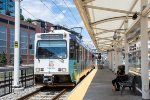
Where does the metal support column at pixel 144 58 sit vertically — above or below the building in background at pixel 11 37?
below

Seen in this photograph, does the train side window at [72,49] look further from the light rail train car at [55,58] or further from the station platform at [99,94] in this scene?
the station platform at [99,94]

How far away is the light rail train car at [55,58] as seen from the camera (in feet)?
60.4

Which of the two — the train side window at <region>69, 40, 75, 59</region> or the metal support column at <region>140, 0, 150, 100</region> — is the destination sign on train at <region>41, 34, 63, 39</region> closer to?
the train side window at <region>69, 40, 75, 59</region>

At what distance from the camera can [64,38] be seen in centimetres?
1878

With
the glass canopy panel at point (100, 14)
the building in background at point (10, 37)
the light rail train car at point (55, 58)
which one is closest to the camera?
the glass canopy panel at point (100, 14)

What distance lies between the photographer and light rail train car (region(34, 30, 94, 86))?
60.4 feet

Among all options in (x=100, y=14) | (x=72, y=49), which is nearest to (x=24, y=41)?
(x=72, y=49)

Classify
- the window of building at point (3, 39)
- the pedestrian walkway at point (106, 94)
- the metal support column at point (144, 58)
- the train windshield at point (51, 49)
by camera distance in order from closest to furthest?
the metal support column at point (144, 58)
the pedestrian walkway at point (106, 94)
the train windshield at point (51, 49)
the window of building at point (3, 39)

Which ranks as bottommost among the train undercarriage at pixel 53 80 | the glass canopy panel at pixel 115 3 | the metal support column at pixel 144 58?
the train undercarriage at pixel 53 80

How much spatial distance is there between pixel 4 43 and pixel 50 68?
72496 millimetres

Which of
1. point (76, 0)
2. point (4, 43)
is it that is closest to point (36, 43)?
point (76, 0)

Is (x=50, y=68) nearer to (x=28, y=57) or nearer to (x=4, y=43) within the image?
(x=4, y=43)

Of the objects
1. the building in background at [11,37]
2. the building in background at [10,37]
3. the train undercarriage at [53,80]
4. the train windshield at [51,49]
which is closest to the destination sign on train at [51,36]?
the train windshield at [51,49]

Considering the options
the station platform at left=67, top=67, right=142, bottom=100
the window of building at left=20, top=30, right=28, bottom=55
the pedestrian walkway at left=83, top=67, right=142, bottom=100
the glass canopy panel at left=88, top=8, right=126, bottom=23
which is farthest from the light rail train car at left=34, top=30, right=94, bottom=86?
the window of building at left=20, top=30, right=28, bottom=55
